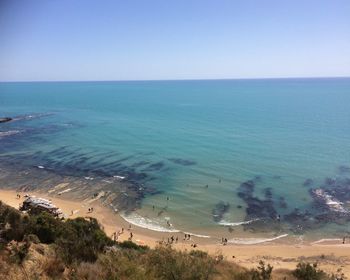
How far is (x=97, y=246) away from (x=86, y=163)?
35.4m

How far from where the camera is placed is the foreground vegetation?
42.9 ft

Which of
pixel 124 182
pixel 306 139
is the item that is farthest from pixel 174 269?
pixel 306 139

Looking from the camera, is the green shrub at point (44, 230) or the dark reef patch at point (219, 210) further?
the dark reef patch at point (219, 210)

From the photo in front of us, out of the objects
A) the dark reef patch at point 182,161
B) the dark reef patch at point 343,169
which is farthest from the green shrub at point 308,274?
the dark reef patch at point 182,161

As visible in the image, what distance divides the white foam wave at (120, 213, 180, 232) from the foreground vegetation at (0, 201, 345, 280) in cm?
1217

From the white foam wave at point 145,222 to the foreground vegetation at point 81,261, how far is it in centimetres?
1217

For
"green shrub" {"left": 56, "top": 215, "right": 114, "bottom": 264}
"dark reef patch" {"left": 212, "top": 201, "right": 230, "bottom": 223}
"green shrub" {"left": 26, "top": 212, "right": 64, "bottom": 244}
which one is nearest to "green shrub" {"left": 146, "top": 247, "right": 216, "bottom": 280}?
"green shrub" {"left": 56, "top": 215, "right": 114, "bottom": 264}

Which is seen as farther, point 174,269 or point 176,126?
point 176,126

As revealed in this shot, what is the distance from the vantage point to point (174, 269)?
46.0ft

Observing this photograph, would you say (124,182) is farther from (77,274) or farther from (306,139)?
(306,139)

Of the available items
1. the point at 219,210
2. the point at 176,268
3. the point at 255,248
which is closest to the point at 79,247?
the point at 176,268

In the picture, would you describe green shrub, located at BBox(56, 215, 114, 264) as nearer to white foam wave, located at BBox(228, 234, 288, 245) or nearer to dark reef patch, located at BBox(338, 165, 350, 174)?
white foam wave, located at BBox(228, 234, 288, 245)

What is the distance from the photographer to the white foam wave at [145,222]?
111 ft

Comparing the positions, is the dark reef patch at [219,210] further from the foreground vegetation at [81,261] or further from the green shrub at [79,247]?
the green shrub at [79,247]
